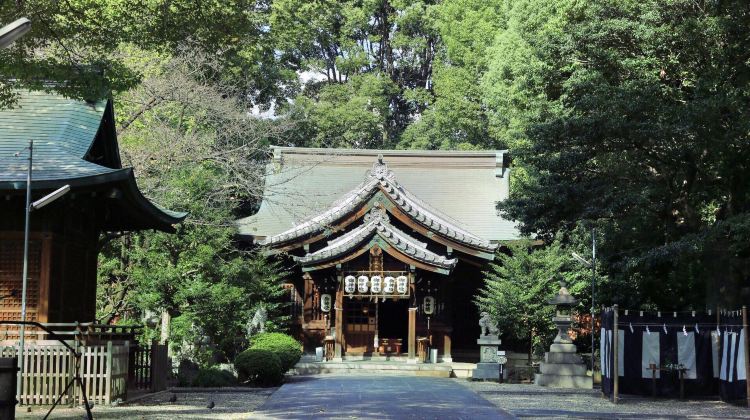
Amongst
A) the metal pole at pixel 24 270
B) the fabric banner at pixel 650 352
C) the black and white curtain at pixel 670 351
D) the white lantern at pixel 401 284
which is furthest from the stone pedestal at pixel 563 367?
the metal pole at pixel 24 270

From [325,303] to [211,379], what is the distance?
9205 mm

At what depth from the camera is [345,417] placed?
49.1ft

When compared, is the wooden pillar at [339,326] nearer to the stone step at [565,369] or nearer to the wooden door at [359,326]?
the wooden door at [359,326]

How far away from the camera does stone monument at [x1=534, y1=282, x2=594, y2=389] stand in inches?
968

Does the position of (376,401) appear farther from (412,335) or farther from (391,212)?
(391,212)

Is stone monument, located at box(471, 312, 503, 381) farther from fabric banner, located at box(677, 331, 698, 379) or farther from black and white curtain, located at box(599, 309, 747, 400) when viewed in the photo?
fabric banner, located at box(677, 331, 698, 379)

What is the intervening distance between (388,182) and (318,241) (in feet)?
10.1

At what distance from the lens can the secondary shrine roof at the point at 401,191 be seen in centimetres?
3228

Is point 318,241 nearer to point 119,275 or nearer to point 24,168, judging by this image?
point 119,275

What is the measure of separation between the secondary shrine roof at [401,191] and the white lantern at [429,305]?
2.22 meters

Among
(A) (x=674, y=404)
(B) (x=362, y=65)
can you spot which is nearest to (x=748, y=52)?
(A) (x=674, y=404)

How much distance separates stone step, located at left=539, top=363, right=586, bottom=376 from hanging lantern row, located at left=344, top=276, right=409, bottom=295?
645 centimetres

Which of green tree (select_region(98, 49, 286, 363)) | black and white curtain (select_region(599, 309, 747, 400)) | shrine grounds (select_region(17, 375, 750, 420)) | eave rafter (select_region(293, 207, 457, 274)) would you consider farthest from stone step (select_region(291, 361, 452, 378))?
black and white curtain (select_region(599, 309, 747, 400))

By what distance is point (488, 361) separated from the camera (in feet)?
90.5
